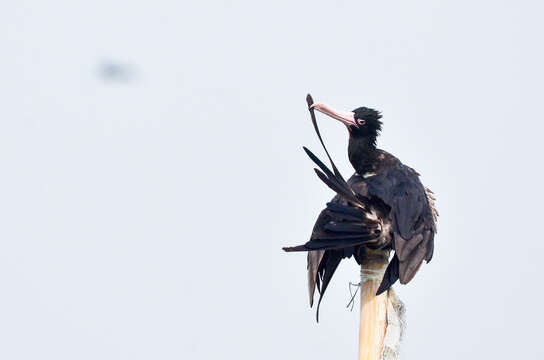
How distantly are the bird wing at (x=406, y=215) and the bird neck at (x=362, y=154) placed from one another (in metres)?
0.14

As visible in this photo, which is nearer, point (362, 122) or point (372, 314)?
point (372, 314)

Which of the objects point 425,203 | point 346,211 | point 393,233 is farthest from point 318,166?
point 425,203

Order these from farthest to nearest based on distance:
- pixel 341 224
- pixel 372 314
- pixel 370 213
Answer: pixel 370 213 < pixel 341 224 < pixel 372 314

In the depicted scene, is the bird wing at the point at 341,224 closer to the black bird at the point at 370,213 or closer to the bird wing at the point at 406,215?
the black bird at the point at 370,213

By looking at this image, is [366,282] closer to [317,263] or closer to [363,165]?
[317,263]

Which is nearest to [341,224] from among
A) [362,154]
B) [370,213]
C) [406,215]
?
[370,213]

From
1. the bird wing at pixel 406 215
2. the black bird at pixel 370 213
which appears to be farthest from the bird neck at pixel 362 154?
the bird wing at pixel 406 215

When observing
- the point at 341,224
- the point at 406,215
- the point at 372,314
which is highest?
the point at 406,215

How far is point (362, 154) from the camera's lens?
6656mm

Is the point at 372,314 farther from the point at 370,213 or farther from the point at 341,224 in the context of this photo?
the point at 370,213

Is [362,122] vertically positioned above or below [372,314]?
above

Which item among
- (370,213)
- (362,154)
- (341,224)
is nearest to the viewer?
(341,224)

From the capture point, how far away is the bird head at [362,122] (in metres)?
6.60

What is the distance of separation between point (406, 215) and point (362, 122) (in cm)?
106
